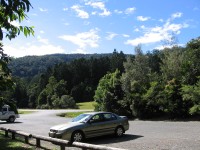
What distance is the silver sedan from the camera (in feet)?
55.8

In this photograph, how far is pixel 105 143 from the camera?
55.7 ft

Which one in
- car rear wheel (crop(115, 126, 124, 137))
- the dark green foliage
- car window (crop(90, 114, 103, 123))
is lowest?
car rear wheel (crop(115, 126, 124, 137))

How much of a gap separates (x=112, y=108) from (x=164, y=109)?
24.1ft

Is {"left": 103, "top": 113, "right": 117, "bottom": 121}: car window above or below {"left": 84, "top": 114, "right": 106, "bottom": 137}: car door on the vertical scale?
above

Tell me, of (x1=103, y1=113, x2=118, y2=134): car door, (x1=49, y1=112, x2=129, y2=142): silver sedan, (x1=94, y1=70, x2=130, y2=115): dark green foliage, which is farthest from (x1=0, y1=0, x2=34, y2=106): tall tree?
(x1=94, y1=70, x2=130, y2=115): dark green foliage

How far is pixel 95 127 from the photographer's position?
708 inches

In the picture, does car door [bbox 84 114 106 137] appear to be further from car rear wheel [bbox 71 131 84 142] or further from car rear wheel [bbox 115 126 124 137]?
car rear wheel [bbox 115 126 124 137]

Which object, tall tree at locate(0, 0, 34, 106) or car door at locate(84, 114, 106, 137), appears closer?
tall tree at locate(0, 0, 34, 106)

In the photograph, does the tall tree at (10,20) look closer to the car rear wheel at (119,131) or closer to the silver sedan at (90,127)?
the silver sedan at (90,127)

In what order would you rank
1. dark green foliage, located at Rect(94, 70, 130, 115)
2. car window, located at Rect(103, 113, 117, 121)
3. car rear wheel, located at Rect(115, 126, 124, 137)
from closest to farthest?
car window, located at Rect(103, 113, 117, 121)
car rear wheel, located at Rect(115, 126, 124, 137)
dark green foliage, located at Rect(94, 70, 130, 115)

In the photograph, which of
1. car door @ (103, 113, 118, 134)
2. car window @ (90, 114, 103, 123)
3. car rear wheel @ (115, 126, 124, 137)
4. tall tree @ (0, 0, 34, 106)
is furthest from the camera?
car rear wheel @ (115, 126, 124, 137)

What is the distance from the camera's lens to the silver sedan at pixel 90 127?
17016 mm

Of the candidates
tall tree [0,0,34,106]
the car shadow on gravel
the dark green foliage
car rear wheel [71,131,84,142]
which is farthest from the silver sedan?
the dark green foliage

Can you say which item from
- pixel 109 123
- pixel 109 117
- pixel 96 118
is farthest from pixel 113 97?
pixel 96 118
